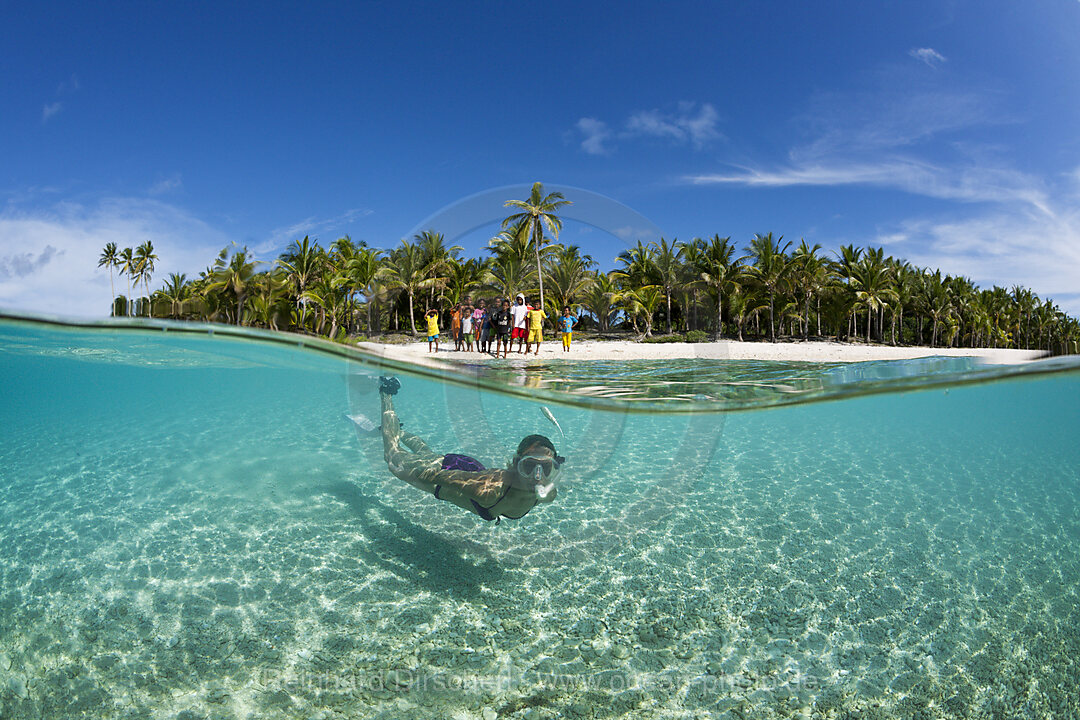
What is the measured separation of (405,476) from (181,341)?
7.09 metres

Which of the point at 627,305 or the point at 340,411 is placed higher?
the point at 627,305

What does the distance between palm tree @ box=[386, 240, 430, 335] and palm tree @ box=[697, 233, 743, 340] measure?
21679 millimetres

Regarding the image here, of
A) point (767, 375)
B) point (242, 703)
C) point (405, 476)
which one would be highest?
point (767, 375)

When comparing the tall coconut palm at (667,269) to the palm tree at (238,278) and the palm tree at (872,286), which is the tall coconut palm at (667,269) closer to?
the palm tree at (872,286)

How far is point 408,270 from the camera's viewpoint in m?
30.8

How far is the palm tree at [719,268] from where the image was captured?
38594 millimetres

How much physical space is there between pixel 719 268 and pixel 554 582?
36932mm

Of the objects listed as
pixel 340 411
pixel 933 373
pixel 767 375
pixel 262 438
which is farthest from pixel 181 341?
pixel 933 373

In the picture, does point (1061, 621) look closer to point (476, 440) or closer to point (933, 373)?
point (933, 373)

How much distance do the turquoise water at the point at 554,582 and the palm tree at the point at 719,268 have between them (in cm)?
2850

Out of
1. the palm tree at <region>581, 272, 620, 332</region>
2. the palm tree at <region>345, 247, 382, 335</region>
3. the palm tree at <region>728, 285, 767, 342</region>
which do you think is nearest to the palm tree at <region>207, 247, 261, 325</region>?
the palm tree at <region>345, 247, 382, 335</region>

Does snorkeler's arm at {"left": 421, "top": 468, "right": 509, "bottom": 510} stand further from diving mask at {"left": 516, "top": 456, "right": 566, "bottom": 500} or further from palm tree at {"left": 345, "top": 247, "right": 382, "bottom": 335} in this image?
palm tree at {"left": 345, "top": 247, "right": 382, "bottom": 335}

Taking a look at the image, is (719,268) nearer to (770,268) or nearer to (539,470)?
(770,268)

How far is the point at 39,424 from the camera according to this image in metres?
24.3
